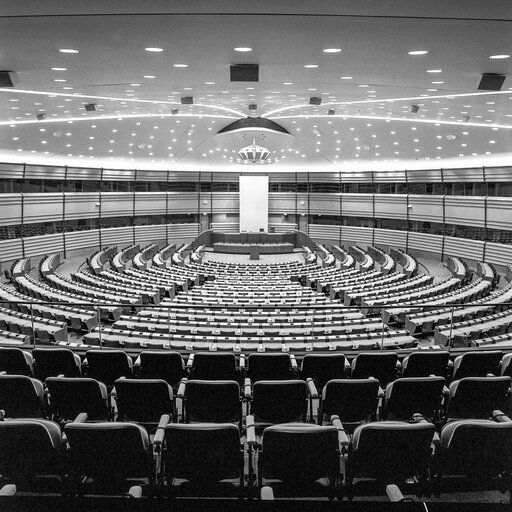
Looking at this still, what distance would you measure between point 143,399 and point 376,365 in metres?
3.10

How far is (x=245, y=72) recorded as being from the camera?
947 cm

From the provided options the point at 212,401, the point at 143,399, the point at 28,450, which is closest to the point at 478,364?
the point at 212,401

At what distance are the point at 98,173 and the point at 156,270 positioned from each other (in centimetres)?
1452

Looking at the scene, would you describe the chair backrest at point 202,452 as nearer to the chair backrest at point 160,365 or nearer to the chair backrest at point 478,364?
the chair backrest at point 160,365

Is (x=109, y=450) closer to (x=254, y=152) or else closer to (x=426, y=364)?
(x=426, y=364)

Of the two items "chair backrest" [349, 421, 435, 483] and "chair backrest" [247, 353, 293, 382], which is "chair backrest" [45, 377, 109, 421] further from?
"chair backrest" [349, 421, 435, 483]

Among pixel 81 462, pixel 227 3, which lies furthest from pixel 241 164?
pixel 81 462

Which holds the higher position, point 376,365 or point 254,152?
point 254,152

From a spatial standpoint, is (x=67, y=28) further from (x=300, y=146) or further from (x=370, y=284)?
(x=300, y=146)

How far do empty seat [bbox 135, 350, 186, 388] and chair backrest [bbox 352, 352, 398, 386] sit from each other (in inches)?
95.6

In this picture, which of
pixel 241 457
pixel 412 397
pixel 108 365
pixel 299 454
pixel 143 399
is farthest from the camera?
pixel 108 365

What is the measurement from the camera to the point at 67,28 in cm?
671

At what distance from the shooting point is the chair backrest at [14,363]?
6.21m

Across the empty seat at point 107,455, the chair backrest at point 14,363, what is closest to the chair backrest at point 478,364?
the empty seat at point 107,455
